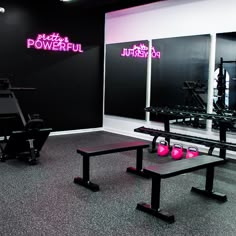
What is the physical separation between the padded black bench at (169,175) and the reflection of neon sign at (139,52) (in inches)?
149

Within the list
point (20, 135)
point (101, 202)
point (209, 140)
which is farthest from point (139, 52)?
point (101, 202)

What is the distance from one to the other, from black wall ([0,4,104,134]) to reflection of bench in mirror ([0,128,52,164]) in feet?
6.31

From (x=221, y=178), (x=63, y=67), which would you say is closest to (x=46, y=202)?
(x=221, y=178)

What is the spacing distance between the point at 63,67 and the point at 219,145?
14.3 feet

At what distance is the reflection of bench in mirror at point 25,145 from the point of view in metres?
5.21

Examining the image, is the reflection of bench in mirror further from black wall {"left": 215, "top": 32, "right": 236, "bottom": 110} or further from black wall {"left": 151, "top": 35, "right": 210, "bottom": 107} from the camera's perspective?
black wall {"left": 215, "top": 32, "right": 236, "bottom": 110}

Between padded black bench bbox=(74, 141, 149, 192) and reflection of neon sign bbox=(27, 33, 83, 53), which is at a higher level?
reflection of neon sign bbox=(27, 33, 83, 53)

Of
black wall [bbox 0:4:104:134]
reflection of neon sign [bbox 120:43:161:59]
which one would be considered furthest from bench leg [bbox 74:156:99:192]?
reflection of neon sign [bbox 120:43:161:59]

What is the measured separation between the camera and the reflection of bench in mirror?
521 cm

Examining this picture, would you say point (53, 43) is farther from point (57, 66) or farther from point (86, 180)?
point (86, 180)

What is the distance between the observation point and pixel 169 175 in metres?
3.38

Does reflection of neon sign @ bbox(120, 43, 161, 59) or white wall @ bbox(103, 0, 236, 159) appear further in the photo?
reflection of neon sign @ bbox(120, 43, 161, 59)

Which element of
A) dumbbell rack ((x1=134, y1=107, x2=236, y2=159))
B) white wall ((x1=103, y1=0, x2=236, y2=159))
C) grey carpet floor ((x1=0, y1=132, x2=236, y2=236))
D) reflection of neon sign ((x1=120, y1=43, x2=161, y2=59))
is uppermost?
white wall ((x1=103, y1=0, x2=236, y2=159))

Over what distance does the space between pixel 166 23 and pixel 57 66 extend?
2.75m
